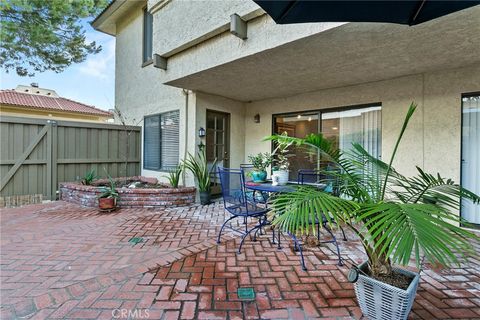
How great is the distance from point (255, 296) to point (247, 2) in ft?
11.9

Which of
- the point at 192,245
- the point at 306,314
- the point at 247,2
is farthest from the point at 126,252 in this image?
the point at 247,2

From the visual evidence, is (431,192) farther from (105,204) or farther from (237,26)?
(105,204)

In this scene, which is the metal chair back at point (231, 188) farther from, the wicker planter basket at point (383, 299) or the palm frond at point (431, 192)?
the palm frond at point (431, 192)

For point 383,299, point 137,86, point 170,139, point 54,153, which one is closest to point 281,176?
point 383,299

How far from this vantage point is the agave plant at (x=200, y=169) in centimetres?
552

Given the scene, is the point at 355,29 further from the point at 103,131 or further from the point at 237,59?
the point at 103,131

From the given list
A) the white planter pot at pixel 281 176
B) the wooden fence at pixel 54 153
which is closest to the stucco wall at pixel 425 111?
the white planter pot at pixel 281 176

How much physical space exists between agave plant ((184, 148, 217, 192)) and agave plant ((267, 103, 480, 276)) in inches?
142

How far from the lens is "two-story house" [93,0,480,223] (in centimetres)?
317

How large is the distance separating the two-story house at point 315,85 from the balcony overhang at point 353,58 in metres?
0.02

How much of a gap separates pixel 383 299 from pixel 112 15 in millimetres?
10085

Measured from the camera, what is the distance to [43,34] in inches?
303

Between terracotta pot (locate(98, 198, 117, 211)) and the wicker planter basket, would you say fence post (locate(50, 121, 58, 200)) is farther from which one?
the wicker planter basket

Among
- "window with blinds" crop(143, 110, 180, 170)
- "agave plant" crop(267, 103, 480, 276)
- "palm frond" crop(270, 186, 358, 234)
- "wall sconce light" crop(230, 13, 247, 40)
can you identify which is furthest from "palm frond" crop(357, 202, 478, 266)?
"window with blinds" crop(143, 110, 180, 170)
